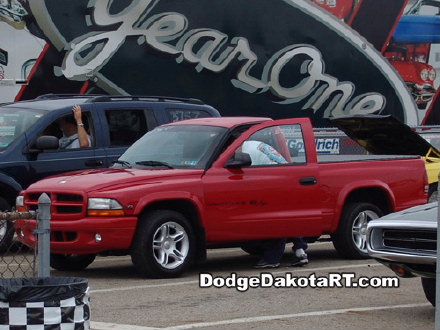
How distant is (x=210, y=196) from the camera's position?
1172 cm

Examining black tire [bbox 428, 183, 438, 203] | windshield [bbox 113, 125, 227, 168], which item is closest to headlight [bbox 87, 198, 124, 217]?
windshield [bbox 113, 125, 227, 168]

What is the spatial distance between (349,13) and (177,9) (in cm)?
395

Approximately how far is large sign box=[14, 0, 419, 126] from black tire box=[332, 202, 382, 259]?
20.6 feet

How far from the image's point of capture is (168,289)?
10672 mm

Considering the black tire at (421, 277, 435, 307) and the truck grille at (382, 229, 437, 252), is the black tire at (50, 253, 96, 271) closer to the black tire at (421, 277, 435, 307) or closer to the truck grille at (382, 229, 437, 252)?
the truck grille at (382, 229, 437, 252)

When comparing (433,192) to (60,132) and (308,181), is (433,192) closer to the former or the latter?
(308,181)

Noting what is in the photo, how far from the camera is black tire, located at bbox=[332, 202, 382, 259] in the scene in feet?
42.5

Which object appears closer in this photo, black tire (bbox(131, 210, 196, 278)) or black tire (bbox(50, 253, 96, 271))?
black tire (bbox(131, 210, 196, 278))

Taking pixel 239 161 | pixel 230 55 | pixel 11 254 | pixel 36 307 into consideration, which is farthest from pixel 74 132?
pixel 36 307

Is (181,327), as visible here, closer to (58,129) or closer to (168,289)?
(168,289)

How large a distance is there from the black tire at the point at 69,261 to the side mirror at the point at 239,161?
1.83m

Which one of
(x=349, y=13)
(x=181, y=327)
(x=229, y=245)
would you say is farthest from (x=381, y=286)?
(x=349, y=13)

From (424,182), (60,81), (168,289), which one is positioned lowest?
(168,289)

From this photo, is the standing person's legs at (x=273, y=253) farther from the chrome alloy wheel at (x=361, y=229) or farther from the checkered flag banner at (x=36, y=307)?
the checkered flag banner at (x=36, y=307)
